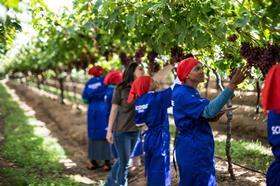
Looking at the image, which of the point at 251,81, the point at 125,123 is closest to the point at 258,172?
the point at 251,81

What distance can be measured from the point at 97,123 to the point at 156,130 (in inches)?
133

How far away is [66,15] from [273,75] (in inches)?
196

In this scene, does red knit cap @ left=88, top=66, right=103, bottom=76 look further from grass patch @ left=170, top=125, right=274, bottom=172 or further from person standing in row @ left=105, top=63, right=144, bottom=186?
grass patch @ left=170, top=125, right=274, bottom=172

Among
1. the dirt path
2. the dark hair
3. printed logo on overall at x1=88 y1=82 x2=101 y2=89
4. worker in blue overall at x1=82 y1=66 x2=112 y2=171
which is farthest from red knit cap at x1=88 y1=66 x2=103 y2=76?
the dark hair

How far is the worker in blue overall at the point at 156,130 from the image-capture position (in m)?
4.94

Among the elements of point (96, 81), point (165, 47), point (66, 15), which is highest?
point (66, 15)

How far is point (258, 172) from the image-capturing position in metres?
6.25

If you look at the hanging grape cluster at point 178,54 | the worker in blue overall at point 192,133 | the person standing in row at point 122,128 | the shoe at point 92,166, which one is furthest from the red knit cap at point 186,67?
the shoe at point 92,166

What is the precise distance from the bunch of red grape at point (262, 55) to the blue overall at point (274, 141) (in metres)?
0.71

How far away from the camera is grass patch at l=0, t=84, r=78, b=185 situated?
6677mm

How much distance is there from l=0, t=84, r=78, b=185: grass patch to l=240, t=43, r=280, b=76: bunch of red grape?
3.79m

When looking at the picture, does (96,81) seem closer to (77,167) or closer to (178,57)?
(77,167)

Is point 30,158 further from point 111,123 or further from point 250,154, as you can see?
point 250,154

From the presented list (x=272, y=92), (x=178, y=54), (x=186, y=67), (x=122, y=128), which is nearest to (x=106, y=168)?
(x=122, y=128)
